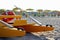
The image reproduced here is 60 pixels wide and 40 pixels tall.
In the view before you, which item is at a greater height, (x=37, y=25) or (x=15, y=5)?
(x=15, y=5)

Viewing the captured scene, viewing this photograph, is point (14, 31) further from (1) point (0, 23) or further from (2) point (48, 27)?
(2) point (48, 27)

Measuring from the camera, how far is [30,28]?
16.8 m

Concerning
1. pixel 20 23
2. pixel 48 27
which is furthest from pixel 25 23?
pixel 48 27

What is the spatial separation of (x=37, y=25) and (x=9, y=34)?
3.51 meters

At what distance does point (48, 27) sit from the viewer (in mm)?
16703

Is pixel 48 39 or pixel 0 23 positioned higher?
pixel 0 23

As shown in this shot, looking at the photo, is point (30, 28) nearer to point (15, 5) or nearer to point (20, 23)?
point (20, 23)

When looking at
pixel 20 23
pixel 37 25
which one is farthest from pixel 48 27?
pixel 20 23

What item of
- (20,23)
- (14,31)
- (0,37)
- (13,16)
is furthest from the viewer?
(13,16)

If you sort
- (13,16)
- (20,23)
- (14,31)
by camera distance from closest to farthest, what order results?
1. (14,31)
2. (20,23)
3. (13,16)

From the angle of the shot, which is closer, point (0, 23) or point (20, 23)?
point (0, 23)

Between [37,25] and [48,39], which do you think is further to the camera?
[37,25]

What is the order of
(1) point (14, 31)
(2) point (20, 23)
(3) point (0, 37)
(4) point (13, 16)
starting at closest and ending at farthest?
(1) point (14, 31), (3) point (0, 37), (2) point (20, 23), (4) point (13, 16)

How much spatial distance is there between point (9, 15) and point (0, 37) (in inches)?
167
